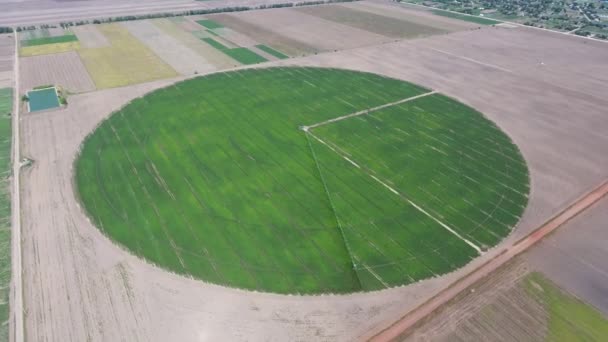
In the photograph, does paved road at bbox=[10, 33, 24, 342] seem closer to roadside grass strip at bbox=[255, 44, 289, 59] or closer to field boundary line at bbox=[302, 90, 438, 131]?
field boundary line at bbox=[302, 90, 438, 131]

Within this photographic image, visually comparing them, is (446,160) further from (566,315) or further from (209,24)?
(209,24)

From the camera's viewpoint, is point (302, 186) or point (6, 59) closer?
point (302, 186)

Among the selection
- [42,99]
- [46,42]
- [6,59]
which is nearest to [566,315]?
[42,99]

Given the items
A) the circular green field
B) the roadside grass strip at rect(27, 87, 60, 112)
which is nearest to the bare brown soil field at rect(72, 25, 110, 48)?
the roadside grass strip at rect(27, 87, 60, 112)

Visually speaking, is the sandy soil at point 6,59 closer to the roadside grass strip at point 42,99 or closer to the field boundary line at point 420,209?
the roadside grass strip at point 42,99

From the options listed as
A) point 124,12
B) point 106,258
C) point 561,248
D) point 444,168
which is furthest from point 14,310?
point 124,12

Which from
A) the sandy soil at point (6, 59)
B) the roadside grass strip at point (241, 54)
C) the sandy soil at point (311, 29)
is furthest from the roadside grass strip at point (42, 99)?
the sandy soil at point (311, 29)

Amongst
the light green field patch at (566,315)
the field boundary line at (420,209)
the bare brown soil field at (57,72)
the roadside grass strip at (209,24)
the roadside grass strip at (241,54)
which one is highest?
the roadside grass strip at (209,24)
